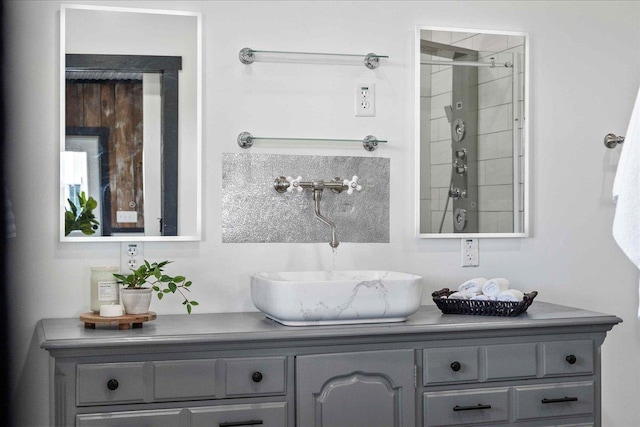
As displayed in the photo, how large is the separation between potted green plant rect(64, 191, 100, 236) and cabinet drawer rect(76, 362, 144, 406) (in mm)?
609

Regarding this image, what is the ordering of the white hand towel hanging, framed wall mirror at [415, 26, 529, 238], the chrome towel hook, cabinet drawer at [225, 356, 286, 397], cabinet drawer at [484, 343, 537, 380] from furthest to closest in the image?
the chrome towel hook → framed wall mirror at [415, 26, 529, 238] → cabinet drawer at [484, 343, 537, 380] → cabinet drawer at [225, 356, 286, 397] → the white hand towel hanging

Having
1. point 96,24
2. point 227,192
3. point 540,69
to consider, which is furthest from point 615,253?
point 96,24

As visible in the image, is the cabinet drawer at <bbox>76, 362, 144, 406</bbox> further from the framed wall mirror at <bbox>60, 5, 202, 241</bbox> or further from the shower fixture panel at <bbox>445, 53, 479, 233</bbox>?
the shower fixture panel at <bbox>445, 53, 479, 233</bbox>

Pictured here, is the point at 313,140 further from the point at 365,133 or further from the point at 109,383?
the point at 109,383

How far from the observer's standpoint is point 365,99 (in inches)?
111

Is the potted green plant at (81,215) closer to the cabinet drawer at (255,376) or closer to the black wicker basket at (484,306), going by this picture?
the cabinet drawer at (255,376)

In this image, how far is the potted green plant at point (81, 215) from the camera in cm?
251

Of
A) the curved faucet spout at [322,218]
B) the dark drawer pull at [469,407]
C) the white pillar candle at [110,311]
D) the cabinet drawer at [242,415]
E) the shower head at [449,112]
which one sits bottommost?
the dark drawer pull at [469,407]

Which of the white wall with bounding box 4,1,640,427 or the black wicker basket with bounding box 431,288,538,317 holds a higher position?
the white wall with bounding box 4,1,640,427

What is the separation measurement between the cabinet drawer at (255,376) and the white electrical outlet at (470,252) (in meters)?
1.02

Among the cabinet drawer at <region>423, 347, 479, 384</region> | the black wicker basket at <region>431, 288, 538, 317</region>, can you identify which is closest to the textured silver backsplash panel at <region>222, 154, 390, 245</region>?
the black wicker basket at <region>431, 288, 538, 317</region>

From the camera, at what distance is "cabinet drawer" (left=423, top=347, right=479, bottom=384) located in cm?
234

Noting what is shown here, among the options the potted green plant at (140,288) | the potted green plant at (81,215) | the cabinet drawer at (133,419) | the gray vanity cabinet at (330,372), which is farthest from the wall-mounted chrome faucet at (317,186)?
the cabinet drawer at (133,419)

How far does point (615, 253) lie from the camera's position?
3.13 metres
